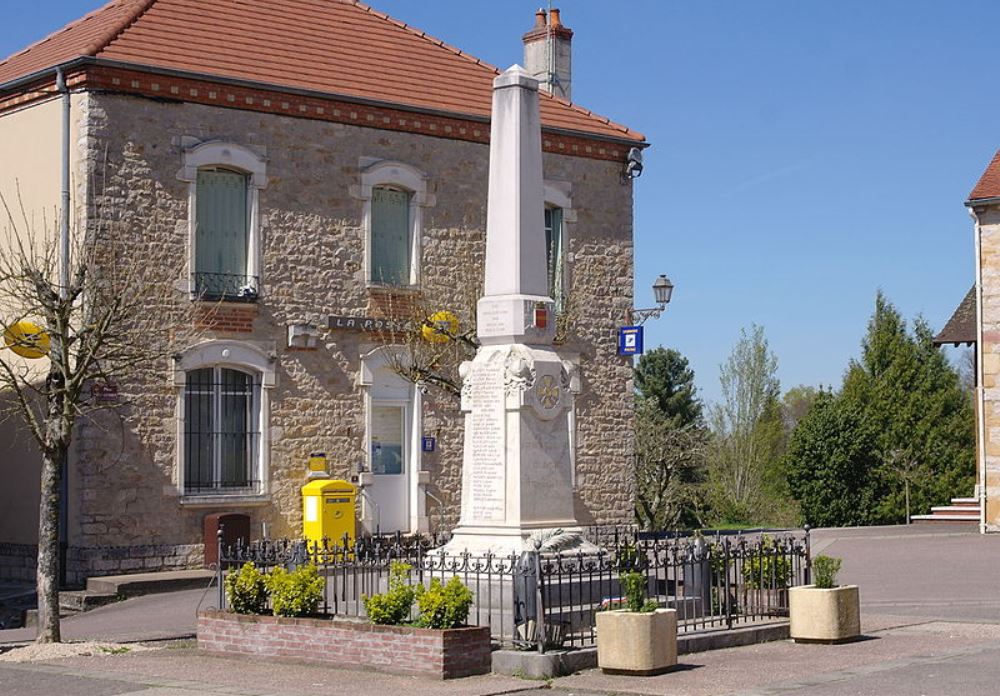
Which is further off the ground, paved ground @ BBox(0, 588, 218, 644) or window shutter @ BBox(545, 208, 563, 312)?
window shutter @ BBox(545, 208, 563, 312)

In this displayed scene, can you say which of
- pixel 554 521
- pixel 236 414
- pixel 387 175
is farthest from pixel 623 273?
pixel 554 521

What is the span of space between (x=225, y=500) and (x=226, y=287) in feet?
10.5

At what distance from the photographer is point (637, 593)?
42.6 ft

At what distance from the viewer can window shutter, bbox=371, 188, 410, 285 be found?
2475cm

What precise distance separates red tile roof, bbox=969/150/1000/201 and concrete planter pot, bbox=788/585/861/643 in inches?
711

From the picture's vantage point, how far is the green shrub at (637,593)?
42.6 ft

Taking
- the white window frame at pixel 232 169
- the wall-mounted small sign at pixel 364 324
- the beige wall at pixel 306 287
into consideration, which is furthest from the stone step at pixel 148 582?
the wall-mounted small sign at pixel 364 324

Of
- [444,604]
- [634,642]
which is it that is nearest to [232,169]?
[444,604]

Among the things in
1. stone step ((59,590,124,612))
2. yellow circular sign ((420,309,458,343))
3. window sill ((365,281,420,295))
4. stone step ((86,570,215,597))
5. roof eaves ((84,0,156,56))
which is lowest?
stone step ((59,590,124,612))

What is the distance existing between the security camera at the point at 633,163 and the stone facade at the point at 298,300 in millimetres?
166

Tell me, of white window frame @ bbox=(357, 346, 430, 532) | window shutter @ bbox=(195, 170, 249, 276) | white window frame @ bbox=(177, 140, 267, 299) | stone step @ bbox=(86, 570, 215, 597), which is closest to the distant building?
white window frame @ bbox=(357, 346, 430, 532)

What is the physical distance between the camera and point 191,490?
74.1ft

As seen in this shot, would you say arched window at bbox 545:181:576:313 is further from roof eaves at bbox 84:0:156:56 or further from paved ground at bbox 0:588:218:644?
paved ground at bbox 0:588:218:644

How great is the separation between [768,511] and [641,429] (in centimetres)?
454
